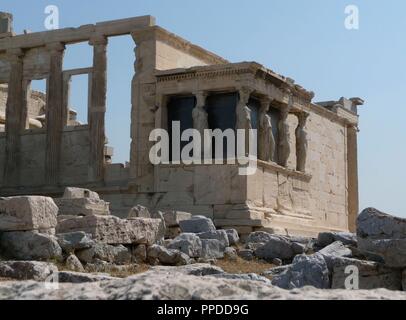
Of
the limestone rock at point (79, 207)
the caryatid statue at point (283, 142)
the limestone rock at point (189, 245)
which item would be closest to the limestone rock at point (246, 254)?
the limestone rock at point (189, 245)

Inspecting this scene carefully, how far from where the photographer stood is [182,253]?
10.3m

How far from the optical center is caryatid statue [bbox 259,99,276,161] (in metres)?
16.8

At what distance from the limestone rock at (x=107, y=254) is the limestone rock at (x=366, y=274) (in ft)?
10.5

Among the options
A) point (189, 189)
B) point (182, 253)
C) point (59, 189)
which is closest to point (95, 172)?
point (59, 189)

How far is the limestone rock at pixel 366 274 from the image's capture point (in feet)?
24.0

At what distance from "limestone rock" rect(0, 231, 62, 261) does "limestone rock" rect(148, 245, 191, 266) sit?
1.57m

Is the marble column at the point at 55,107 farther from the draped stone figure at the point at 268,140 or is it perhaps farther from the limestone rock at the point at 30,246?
the limestone rock at the point at 30,246

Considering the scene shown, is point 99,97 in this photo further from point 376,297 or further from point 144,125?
point 376,297

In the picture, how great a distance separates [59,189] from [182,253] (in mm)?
8259

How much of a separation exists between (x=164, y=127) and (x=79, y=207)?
5.25 meters

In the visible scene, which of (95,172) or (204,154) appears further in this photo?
(95,172)

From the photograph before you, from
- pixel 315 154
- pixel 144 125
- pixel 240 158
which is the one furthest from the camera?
pixel 315 154

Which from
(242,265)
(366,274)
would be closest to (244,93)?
(242,265)

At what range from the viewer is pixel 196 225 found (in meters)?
12.2
